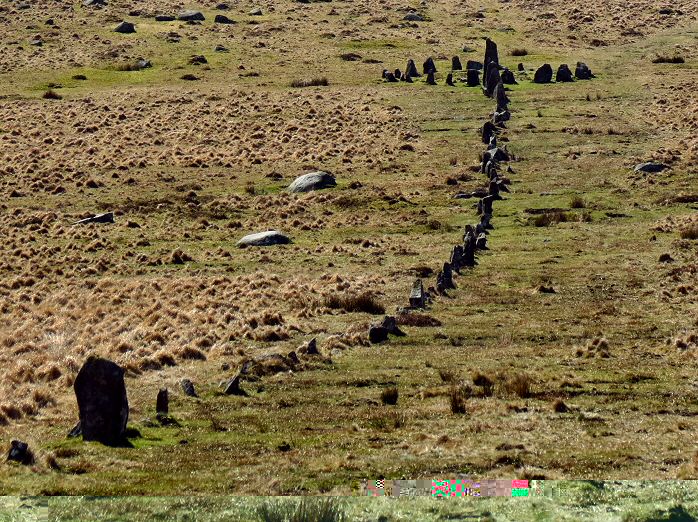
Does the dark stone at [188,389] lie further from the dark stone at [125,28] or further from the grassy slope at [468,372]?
the dark stone at [125,28]

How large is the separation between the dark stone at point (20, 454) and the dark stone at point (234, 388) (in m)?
6.26

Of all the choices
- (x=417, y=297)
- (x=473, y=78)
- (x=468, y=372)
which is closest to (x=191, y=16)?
(x=473, y=78)

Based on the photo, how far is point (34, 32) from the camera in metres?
106

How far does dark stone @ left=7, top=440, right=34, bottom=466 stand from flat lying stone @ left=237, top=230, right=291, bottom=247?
2796 centimetres

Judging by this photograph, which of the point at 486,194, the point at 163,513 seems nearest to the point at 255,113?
the point at 486,194

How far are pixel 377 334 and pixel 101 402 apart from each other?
33.7 ft

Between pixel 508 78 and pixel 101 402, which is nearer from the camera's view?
pixel 101 402

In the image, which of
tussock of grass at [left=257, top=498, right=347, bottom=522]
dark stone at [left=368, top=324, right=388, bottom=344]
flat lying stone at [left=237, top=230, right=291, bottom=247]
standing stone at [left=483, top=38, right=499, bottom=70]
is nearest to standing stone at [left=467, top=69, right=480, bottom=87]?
standing stone at [left=483, top=38, right=499, bottom=70]

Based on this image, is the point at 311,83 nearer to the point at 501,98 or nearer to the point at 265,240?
the point at 501,98

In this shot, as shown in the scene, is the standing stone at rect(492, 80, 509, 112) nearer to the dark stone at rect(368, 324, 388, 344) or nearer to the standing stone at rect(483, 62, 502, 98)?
the standing stone at rect(483, 62, 502, 98)

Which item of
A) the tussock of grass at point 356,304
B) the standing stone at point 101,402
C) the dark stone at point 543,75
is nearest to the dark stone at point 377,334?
the tussock of grass at point 356,304

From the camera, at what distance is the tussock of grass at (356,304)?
3139 centimetres

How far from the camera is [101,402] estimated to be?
59.8ft

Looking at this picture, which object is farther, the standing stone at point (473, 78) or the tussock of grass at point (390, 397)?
the standing stone at point (473, 78)
